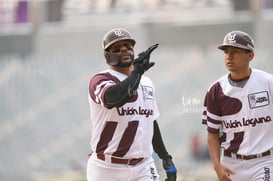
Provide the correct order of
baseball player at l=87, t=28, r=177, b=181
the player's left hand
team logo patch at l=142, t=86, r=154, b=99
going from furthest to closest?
1. the player's left hand
2. team logo patch at l=142, t=86, r=154, b=99
3. baseball player at l=87, t=28, r=177, b=181

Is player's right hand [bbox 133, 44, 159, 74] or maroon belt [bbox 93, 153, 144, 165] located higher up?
player's right hand [bbox 133, 44, 159, 74]

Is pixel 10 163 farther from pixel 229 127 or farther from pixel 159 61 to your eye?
pixel 229 127

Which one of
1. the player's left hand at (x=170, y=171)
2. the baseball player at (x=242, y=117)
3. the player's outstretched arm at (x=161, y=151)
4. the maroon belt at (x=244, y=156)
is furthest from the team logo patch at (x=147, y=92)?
the maroon belt at (x=244, y=156)

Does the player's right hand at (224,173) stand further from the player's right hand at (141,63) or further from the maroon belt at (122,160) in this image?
the player's right hand at (141,63)

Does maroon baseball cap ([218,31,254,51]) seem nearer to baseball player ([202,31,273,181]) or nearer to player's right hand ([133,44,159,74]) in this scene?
baseball player ([202,31,273,181])

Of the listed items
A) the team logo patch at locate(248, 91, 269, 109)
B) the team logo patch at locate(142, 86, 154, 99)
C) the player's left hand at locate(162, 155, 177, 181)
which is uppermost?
the team logo patch at locate(142, 86, 154, 99)

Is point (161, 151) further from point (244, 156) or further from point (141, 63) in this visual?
point (141, 63)

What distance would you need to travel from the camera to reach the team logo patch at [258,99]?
5590 millimetres

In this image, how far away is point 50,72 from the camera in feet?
41.7

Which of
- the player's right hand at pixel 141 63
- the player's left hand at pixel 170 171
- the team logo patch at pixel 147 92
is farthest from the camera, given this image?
the player's left hand at pixel 170 171

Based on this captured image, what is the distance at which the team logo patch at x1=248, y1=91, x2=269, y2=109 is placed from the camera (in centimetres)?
559

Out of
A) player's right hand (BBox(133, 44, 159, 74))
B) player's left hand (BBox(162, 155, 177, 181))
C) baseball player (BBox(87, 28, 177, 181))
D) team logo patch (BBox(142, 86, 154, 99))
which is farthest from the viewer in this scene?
player's left hand (BBox(162, 155, 177, 181))

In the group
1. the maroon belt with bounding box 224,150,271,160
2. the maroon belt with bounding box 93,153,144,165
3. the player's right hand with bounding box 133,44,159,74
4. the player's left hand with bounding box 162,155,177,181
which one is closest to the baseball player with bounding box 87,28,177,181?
the maroon belt with bounding box 93,153,144,165

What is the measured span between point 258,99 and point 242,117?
16 centimetres
